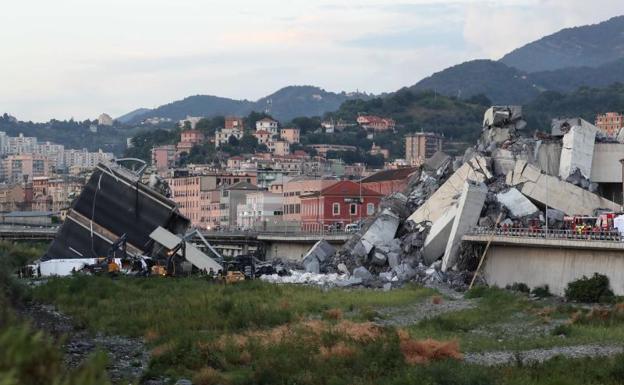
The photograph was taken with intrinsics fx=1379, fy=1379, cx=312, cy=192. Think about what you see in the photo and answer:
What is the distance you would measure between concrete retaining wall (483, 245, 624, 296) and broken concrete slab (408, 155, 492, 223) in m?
8.36

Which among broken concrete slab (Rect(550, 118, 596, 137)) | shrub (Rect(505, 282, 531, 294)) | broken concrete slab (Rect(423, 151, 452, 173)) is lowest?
shrub (Rect(505, 282, 531, 294))

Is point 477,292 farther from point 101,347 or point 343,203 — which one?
point 343,203

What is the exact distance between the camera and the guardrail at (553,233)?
5006 centimetres

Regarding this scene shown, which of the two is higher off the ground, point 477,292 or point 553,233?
point 553,233

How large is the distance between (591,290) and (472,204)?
12.0 m

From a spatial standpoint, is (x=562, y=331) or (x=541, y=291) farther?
(x=541, y=291)

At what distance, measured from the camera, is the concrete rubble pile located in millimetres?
Answer: 60719

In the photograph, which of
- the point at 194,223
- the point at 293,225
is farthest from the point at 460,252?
the point at 194,223

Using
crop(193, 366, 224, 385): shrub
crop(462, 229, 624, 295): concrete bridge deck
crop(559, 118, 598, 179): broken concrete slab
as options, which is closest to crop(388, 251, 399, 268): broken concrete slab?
crop(462, 229, 624, 295): concrete bridge deck

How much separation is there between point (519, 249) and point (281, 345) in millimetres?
21301

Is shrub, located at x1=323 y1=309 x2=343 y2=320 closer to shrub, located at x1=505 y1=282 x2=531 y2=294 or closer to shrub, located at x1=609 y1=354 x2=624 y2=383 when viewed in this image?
shrub, located at x1=505 y1=282 x2=531 y2=294

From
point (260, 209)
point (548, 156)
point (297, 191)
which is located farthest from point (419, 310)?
point (260, 209)

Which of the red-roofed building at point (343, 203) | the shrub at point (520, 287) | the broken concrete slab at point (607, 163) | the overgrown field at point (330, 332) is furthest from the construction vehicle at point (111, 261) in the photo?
the broken concrete slab at point (607, 163)

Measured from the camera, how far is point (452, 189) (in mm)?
67500
